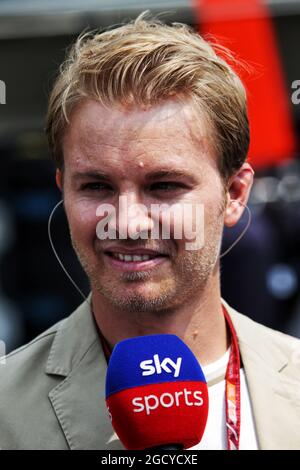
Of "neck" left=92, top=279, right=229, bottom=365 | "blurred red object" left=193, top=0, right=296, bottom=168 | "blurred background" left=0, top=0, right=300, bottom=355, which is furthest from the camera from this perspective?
"blurred background" left=0, top=0, right=300, bottom=355

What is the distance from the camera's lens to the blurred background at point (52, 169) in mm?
4664

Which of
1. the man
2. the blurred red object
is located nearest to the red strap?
the man

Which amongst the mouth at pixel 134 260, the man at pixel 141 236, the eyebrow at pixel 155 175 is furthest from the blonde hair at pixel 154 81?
the mouth at pixel 134 260

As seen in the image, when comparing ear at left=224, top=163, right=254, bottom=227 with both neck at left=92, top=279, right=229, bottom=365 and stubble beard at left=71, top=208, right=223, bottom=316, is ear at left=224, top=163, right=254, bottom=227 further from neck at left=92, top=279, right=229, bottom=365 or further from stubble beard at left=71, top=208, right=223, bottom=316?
neck at left=92, top=279, right=229, bottom=365

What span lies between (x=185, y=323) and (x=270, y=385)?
0.30 meters

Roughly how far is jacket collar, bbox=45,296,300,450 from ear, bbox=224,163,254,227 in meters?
0.34

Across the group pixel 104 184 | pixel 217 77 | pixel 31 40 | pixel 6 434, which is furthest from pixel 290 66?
pixel 6 434

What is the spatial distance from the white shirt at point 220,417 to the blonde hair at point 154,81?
565 mm

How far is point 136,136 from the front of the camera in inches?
80.0

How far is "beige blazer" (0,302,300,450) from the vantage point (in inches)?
80.1

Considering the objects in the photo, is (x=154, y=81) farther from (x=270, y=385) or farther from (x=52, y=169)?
(x=52, y=169)

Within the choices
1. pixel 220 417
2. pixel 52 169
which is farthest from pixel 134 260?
pixel 52 169

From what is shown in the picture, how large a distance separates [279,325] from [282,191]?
110 cm

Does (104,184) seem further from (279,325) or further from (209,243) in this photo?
(279,325)
